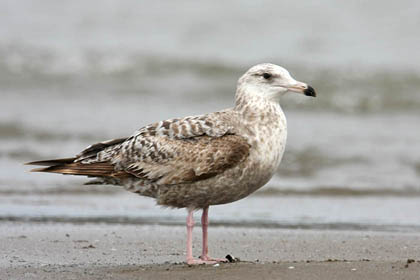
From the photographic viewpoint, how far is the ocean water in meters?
9.21

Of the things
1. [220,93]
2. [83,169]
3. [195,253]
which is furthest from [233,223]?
[220,93]

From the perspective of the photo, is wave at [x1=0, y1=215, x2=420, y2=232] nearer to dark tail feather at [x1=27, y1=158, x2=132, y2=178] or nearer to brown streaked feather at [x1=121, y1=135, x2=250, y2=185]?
dark tail feather at [x1=27, y1=158, x2=132, y2=178]

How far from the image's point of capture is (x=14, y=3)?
19.6 m

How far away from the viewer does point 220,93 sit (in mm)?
15273

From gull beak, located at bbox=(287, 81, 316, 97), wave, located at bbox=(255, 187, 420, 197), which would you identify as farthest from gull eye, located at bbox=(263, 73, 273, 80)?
wave, located at bbox=(255, 187, 420, 197)

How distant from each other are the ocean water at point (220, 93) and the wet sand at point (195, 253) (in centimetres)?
50

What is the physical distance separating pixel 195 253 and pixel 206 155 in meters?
1.06

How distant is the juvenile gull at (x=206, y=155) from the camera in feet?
20.2

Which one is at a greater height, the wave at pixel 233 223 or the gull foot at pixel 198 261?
the wave at pixel 233 223

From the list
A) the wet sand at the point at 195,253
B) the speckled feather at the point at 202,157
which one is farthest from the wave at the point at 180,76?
the speckled feather at the point at 202,157

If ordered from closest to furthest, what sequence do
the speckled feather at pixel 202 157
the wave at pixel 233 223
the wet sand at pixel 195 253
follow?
1. the wet sand at pixel 195 253
2. the speckled feather at pixel 202 157
3. the wave at pixel 233 223

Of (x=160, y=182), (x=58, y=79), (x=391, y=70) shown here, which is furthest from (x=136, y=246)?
(x=391, y=70)

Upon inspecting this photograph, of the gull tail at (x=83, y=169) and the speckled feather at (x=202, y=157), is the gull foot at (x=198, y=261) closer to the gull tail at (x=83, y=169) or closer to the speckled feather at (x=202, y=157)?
the speckled feather at (x=202, y=157)

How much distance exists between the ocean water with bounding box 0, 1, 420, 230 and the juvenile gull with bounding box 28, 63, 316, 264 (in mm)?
1743
